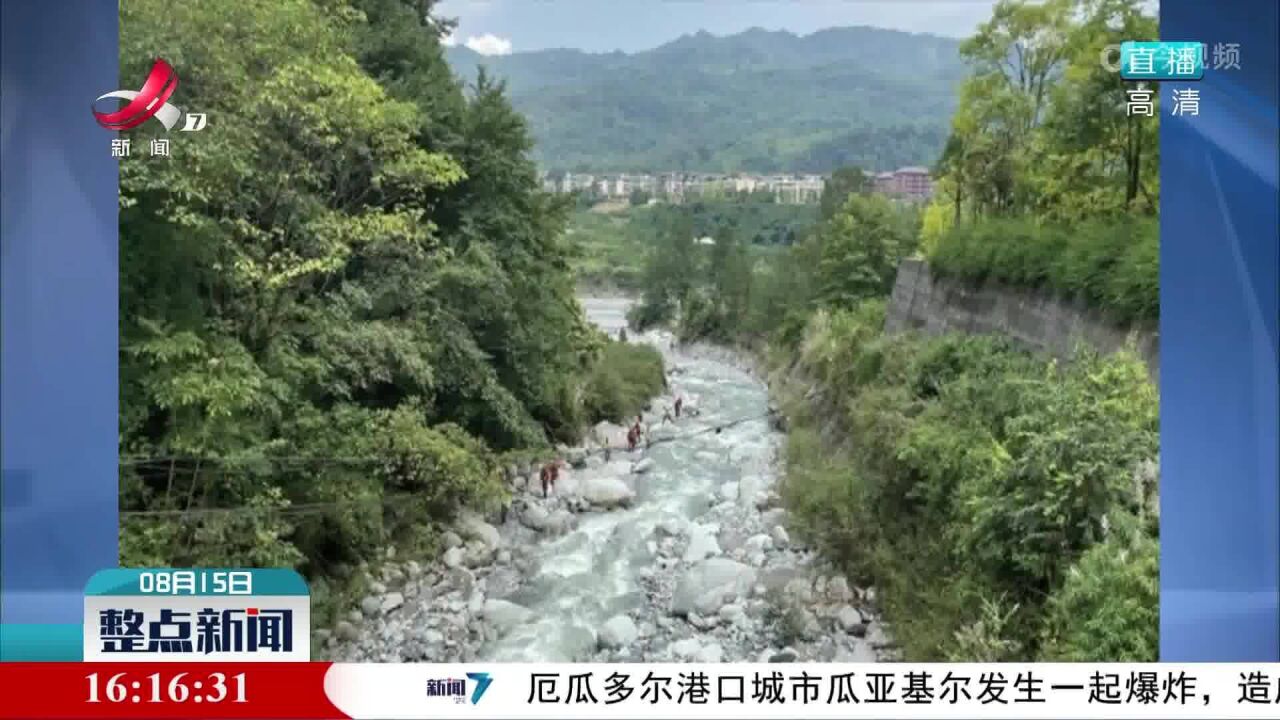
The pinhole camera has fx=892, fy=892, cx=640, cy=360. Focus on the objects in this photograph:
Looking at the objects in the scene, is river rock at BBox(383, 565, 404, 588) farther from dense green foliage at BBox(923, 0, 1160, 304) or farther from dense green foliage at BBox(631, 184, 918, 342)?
dense green foliage at BBox(923, 0, 1160, 304)

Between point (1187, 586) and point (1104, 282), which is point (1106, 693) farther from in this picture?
point (1104, 282)

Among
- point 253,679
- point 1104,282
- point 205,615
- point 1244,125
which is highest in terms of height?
point 1244,125

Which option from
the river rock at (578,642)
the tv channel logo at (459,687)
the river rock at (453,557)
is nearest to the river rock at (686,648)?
→ the river rock at (578,642)

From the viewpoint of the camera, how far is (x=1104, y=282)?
2836mm

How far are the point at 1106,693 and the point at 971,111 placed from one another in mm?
1842

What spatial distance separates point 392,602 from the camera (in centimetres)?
298

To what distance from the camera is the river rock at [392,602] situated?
2.93m

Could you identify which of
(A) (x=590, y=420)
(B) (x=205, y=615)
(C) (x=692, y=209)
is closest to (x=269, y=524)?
(B) (x=205, y=615)

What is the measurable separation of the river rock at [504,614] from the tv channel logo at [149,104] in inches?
71.6

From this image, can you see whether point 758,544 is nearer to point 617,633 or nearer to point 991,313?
point 617,633

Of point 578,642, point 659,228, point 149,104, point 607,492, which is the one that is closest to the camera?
point 149,104

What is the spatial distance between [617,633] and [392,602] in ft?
2.49

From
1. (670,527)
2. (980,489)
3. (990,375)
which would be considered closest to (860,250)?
(990,375)

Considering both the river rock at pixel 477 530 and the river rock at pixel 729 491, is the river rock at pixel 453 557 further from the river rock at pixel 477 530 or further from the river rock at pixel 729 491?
the river rock at pixel 729 491
